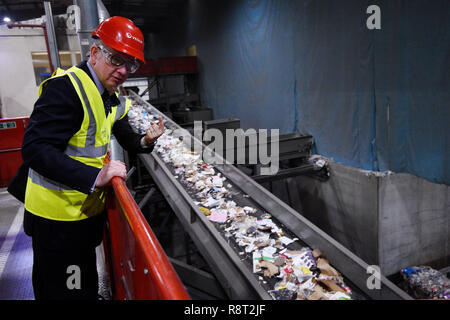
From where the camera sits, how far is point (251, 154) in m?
5.94

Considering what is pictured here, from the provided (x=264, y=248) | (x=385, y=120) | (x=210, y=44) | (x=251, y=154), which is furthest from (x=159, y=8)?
(x=264, y=248)

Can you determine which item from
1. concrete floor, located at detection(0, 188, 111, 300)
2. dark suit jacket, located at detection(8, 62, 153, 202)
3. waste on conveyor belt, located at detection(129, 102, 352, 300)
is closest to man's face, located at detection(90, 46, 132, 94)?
dark suit jacket, located at detection(8, 62, 153, 202)

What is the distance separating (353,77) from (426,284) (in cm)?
325

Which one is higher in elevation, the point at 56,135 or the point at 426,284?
the point at 56,135

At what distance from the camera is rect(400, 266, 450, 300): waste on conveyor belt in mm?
3938

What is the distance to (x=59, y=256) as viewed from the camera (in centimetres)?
171

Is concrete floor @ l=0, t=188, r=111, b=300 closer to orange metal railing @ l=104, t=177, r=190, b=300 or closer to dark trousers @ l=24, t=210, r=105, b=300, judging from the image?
dark trousers @ l=24, t=210, r=105, b=300

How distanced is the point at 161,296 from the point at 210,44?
11.2 meters

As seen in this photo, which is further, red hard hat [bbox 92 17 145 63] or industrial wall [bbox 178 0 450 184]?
Answer: industrial wall [bbox 178 0 450 184]

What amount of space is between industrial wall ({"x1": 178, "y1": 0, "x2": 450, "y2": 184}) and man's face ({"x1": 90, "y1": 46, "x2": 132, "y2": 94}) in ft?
12.6

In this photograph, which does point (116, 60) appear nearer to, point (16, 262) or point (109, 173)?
point (109, 173)

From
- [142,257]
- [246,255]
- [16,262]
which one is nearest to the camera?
[142,257]

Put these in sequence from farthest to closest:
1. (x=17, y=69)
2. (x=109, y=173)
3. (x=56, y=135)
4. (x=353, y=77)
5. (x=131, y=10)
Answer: (x=131, y=10)
(x=17, y=69)
(x=353, y=77)
(x=109, y=173)
(x=56, y=135)

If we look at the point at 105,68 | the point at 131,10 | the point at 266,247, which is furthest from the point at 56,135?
the point at 131,10
